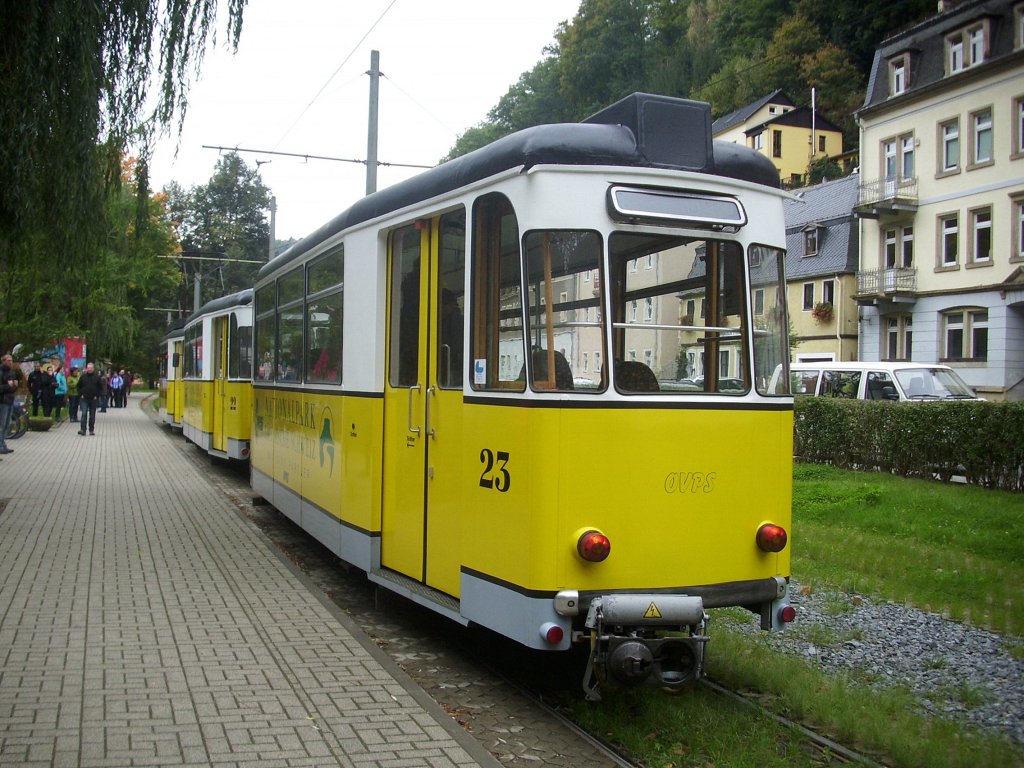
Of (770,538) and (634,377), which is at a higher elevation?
(634,377)

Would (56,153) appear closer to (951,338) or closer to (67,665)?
(67,665)

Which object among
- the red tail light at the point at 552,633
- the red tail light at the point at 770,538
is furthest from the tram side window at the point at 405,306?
the red tail light at the point at 770,538

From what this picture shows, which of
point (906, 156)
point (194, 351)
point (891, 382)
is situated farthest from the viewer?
point (906, 156)

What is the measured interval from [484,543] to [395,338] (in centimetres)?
206

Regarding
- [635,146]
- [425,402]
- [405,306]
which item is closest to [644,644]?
[425,402]

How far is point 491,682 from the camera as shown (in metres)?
A: 6.16

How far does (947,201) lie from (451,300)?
29382mm

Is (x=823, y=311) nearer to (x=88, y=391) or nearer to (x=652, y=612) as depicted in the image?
(x=88, y=391)

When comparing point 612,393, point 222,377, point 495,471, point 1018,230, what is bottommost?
point 495,471

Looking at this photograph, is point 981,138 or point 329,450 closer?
point 329,450

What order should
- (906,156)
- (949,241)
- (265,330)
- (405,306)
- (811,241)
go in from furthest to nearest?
(811,241) < (906,156) < (949,241) < (265,330) < (405,306)

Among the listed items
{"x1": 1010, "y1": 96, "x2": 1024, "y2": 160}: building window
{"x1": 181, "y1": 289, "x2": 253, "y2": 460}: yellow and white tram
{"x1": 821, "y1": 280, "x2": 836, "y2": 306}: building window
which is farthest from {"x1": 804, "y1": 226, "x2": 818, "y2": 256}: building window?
{"x1": 181, "y1": 289, "x2": 253, "y2": 460}: yellow and white tram

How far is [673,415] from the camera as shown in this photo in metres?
5.48

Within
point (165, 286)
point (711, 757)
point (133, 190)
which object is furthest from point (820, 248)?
point (711, 757)
